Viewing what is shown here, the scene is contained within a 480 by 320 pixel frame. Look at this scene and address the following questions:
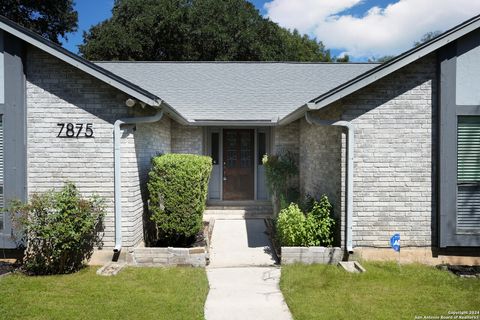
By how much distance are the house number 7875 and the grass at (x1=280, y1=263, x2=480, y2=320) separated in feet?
14.1

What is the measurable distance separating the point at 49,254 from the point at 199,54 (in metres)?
24.3

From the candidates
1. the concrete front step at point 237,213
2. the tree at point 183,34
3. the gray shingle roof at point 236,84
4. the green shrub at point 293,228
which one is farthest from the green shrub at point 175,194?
the tree at point 183,34

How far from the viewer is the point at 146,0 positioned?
2872cm

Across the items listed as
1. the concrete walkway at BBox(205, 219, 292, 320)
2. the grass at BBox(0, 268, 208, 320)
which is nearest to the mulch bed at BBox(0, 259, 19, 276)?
the grass at BBox(0, 268, 208, 320)

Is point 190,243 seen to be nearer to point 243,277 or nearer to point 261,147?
point 243,277

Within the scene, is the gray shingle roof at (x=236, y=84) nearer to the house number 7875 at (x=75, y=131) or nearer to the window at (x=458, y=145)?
the house number 7875 at (x=75, y=131)

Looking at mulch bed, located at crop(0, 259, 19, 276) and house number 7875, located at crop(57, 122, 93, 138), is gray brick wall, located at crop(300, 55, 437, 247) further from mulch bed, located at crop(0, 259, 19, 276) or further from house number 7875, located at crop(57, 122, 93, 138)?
mulch bed, located at crop(0, 259, 19, 276)

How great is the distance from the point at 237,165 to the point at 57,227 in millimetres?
6674

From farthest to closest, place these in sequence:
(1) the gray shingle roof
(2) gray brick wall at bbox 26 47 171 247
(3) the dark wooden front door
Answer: (3) the dark wooden front door, (1) the gray shingle roof, (2) gray brick wall at bbox 26 47 171 247

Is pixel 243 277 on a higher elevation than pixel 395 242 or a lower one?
lower

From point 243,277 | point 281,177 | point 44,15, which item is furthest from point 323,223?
point 44,15

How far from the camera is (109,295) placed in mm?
5242

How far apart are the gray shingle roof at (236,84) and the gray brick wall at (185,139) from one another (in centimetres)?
45

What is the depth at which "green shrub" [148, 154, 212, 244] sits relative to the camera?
687 centimetres
